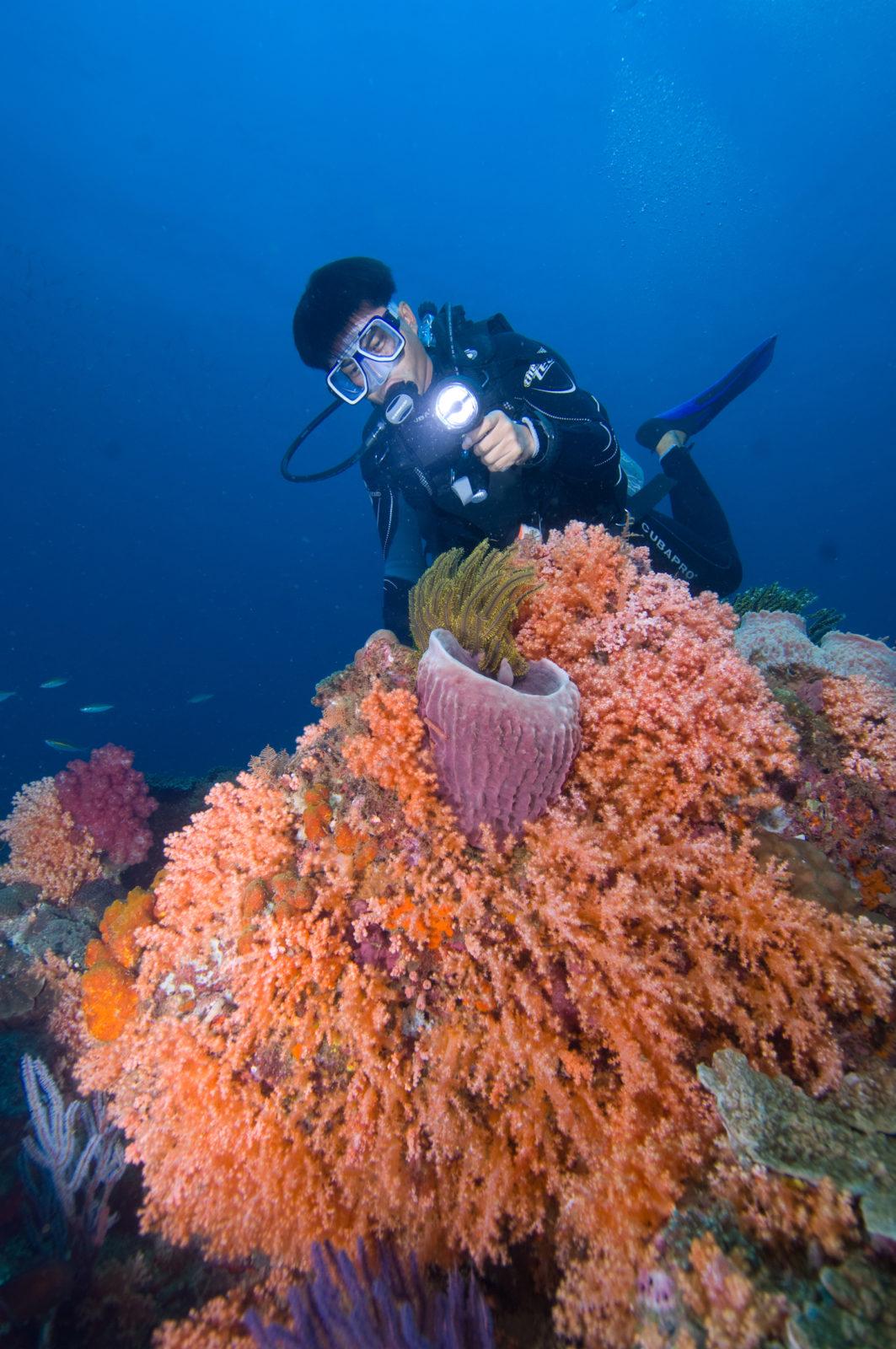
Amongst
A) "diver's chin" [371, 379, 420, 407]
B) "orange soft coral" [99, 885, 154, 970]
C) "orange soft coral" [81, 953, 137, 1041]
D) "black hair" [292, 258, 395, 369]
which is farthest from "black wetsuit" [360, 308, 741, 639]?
"orange soft coral" [81, 953, 137, 1041]

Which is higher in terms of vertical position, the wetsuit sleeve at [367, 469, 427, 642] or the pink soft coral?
the wetsuit sleeve at [367, 469, 427, 642]

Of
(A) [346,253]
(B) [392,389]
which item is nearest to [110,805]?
(B) [392,389]

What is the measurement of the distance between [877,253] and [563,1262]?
362ft

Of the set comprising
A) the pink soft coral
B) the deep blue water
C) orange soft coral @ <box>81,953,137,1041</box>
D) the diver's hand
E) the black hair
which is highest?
the deep blue water

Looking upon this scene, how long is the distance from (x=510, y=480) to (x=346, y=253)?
338 feet

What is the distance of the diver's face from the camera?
4926 mm

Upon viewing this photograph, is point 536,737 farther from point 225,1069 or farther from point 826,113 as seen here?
point 826,113

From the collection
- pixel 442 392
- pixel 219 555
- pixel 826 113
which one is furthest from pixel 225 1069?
pixel 826 113

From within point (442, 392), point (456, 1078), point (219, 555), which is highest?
point (219, 555)

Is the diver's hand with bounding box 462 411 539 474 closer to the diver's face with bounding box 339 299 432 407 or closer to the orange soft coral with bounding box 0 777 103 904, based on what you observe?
the diver's face with bounding box 339 299 432 407

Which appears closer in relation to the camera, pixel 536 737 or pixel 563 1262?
pixel 563 1262

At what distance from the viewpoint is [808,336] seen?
268 ft

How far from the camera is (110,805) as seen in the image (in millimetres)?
6125

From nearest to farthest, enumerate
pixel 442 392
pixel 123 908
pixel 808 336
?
pixel 442 392 < pixel 123 908 < pixel 808 336
